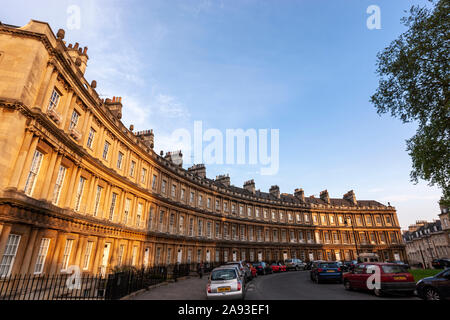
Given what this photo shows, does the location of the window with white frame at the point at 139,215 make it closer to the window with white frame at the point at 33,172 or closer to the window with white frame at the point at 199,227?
the window with white frame at the point at 199,227

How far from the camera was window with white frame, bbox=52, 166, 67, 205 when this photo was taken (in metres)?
14.4

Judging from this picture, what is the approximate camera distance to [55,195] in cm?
1456

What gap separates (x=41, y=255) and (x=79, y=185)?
504 centimetres

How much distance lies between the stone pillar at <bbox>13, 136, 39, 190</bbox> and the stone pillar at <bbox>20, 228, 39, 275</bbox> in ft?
7.95

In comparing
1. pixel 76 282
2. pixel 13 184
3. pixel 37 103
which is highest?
pixel 37 103

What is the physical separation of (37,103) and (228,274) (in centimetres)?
1335

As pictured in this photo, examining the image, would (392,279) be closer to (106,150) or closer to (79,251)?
(79,251)

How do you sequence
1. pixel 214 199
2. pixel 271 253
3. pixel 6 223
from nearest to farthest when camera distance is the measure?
1. pixel 6 223
2. pixel 214 199
3. pixel 271 253

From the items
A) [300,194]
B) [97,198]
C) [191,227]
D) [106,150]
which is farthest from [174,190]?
[300,194]

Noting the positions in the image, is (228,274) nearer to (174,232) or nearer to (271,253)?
(174,232)

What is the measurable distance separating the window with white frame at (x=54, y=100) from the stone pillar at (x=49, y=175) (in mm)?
2711

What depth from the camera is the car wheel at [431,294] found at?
9.17 meters

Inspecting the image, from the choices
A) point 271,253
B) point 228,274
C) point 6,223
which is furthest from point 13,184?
point 271,253

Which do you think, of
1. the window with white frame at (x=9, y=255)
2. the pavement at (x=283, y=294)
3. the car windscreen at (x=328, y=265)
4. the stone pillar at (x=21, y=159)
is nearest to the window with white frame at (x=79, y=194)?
the window with white frame at (x=9, y=255)
